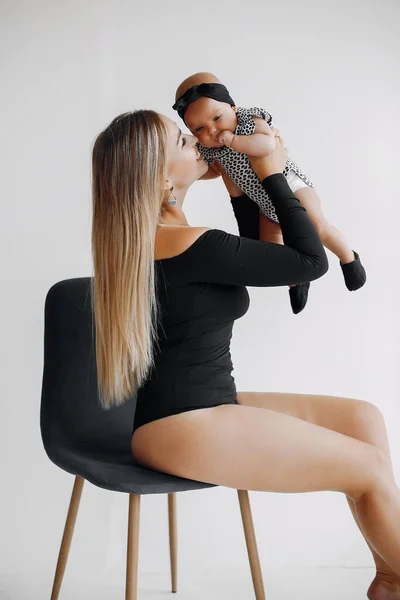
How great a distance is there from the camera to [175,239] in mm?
1654

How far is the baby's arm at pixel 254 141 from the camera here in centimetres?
177

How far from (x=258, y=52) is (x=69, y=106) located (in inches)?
28.4

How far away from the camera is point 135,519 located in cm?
167

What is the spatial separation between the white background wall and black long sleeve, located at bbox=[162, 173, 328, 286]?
3.19 ft

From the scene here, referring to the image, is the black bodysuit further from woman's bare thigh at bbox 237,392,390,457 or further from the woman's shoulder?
woman's bare thigh at bbox 237,392,390,457

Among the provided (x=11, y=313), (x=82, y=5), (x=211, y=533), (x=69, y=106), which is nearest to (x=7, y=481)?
(x=11, y=313)

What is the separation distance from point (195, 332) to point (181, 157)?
43 centimetres

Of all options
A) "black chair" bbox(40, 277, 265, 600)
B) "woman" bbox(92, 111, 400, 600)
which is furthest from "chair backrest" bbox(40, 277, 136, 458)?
"woman" bbox(92, 111, 400, 600)

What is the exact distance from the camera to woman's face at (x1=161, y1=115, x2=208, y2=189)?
175cm

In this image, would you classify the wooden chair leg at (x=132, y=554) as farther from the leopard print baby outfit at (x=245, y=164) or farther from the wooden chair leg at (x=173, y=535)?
the leopard print baby outfit at (x=245, y=164)

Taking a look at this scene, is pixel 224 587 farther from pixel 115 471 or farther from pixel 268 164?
pixel 268 164

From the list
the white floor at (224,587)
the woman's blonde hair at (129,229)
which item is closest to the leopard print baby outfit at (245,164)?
the woman's blonde hair at (129,229)

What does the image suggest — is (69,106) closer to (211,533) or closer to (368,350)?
(368,350)

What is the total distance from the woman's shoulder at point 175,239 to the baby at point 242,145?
0.28m
